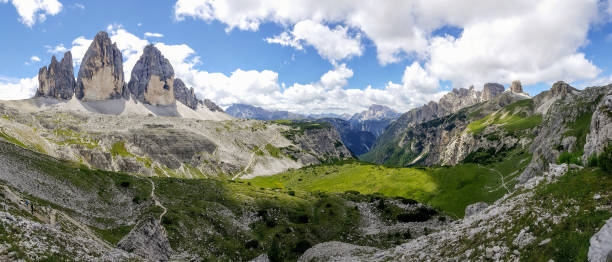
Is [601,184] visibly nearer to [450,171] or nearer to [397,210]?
[397,210]

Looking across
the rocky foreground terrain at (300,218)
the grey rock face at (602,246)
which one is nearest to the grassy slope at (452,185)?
the rocky foreground terrain at (300,218)

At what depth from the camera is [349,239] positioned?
6794 centimetres

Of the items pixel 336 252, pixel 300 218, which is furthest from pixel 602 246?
pixel 300 218

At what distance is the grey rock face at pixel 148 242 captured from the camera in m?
44.6

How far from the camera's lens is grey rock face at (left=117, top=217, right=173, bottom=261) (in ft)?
146

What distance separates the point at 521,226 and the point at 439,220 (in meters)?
62.5

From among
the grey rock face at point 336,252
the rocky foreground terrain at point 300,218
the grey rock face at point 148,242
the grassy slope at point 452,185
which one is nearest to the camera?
the rocky foreground terrain at point 300,218

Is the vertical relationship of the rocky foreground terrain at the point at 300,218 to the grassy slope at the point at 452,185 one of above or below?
above

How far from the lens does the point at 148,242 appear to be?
1845 inches

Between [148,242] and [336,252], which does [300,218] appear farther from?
[148,242]

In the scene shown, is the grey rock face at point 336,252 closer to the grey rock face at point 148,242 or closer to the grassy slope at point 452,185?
the grey rock face at point 148,242

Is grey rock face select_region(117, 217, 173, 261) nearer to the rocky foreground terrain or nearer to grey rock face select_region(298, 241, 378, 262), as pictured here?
the rocky foreground terrain

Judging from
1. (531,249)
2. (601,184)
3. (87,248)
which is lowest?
(87,248)

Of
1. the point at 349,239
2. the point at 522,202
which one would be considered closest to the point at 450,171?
the point at 349,239
